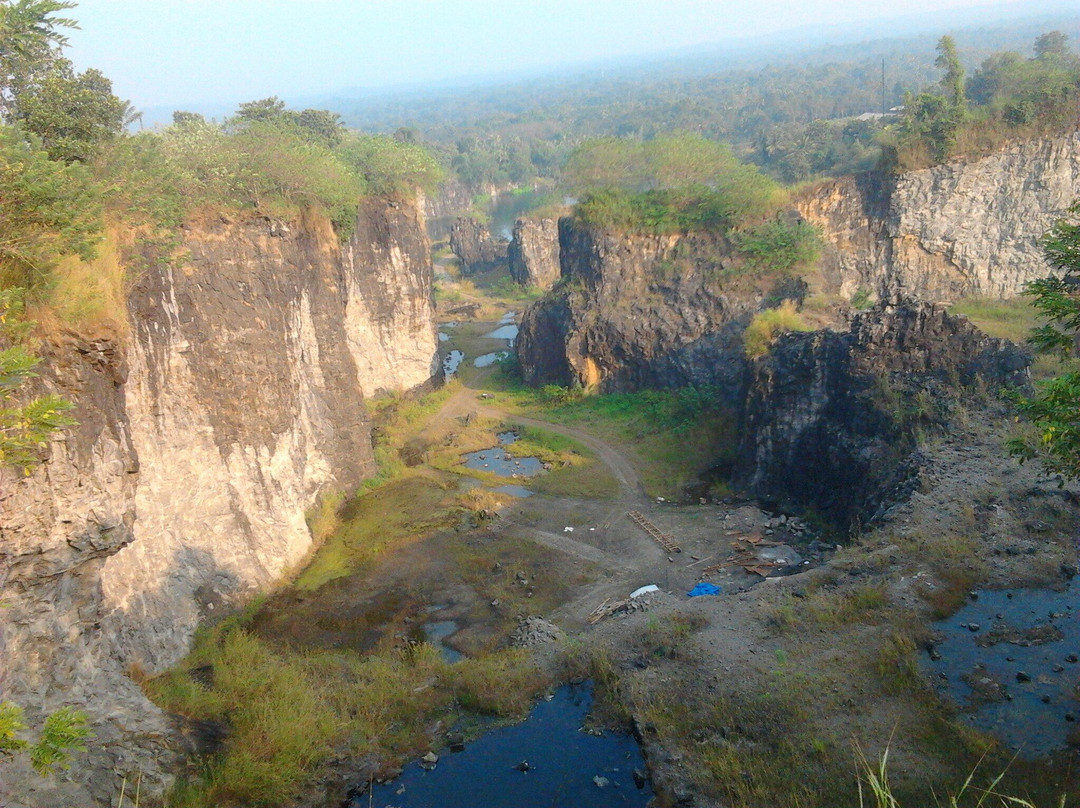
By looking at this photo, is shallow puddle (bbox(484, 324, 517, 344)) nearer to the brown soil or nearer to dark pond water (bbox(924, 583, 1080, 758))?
the brown soil

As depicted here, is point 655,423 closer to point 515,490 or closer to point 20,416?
point 515,490

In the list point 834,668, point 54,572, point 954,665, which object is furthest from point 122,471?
point 954,665

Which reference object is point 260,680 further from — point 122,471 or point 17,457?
point 17,457

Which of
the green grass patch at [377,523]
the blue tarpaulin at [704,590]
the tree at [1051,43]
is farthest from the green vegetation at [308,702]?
the tree at [1051,43]

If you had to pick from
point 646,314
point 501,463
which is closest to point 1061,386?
point 501,463

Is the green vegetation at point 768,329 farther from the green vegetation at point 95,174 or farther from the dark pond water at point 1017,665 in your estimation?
the green vegetation at point 95,174

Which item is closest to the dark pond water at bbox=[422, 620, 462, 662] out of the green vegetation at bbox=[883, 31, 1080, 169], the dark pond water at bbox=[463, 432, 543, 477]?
the dark pond water at bbox=[463, 432, 543, 477]
